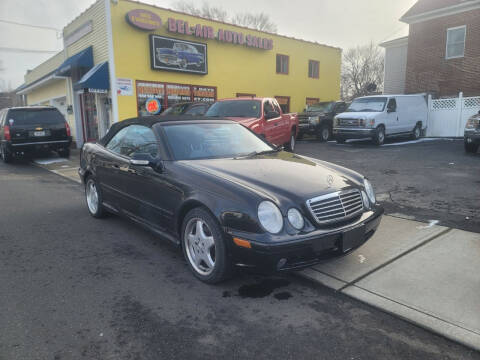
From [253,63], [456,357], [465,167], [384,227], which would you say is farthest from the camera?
[253,63]

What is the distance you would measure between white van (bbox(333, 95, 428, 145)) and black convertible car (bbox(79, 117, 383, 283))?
32.1 ft

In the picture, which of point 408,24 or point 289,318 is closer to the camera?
point 289,318

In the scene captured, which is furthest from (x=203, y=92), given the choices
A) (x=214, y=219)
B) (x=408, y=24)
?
(x=214, y=219)

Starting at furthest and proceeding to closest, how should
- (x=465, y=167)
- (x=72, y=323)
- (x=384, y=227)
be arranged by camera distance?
(x=465, y=167) < (x=384, y=227) < (x=72, y=323)

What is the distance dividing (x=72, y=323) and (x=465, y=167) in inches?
339

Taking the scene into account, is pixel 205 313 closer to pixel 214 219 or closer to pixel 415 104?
pixel 214 219

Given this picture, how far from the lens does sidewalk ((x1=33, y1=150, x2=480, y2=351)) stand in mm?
2645

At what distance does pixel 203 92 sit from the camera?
15.9 m

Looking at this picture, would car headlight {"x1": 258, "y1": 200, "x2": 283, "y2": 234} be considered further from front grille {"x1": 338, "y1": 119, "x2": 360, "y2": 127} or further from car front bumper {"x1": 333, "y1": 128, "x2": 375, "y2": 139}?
front grille {"x1": 338, "y1": 119, "x2": 360, "y2": 127}

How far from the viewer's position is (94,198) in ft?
17.6

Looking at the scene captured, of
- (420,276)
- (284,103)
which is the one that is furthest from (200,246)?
(284,103)

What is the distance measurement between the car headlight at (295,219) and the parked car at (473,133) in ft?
29.8

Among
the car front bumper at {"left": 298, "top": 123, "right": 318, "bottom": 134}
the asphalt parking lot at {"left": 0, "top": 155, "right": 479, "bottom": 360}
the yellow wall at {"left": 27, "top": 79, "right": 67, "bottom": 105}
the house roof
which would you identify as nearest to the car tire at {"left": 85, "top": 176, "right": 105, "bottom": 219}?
the asphalt parking lot at {"left": 0, "top": 155, "right": 479, "bottom": 360}

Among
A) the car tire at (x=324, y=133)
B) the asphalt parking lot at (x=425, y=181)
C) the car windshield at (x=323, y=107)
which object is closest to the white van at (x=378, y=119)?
the car tire at (x=324, y=133)
